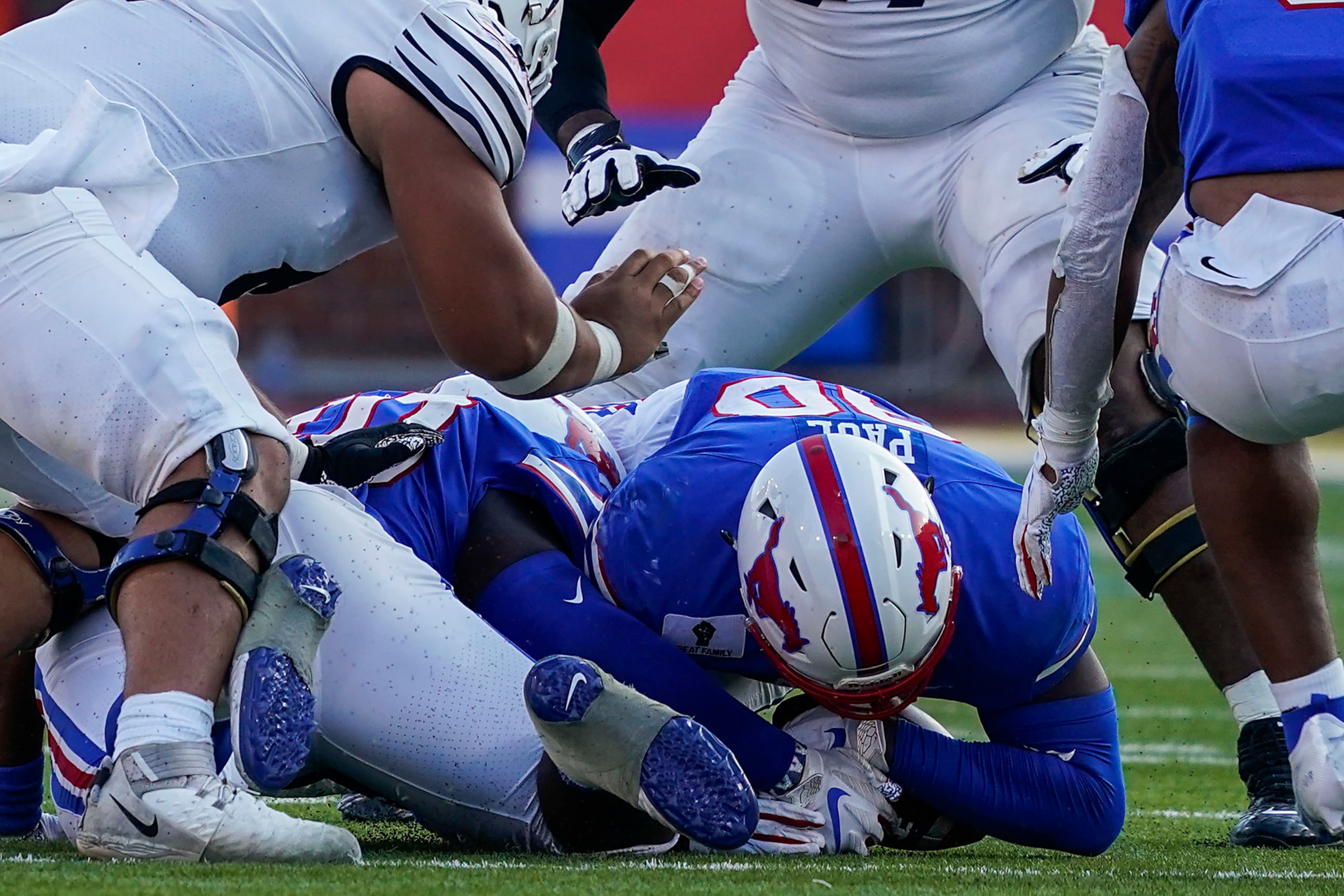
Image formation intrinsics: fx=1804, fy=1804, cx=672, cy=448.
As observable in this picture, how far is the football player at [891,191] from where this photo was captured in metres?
3.08

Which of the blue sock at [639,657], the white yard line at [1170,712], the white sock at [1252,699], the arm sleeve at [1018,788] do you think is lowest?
the white yard line at [1170,712]

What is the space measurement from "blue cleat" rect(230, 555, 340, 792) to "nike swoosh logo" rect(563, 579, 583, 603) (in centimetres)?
50

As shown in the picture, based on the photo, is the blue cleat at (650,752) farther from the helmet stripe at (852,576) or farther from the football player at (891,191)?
the football player at (891,191)

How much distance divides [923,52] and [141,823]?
2237 millimetres

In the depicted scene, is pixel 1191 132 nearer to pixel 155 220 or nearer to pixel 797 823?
pixel 797 823

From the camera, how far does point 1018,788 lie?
101 inches

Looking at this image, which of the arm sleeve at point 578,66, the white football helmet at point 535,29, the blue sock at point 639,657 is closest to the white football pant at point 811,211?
the arm sleeve at point 578,66

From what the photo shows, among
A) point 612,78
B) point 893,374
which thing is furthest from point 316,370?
point 893,374

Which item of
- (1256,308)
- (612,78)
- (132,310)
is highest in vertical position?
(132,310)

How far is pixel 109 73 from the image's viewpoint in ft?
7.94

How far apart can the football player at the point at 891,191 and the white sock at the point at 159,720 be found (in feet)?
5.44

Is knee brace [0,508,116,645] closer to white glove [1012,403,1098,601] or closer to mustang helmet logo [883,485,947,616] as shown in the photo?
mustang helmet logo [883,485,947,616]

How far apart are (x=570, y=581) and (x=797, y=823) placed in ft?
1.63

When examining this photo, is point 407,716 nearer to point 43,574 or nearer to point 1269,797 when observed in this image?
point 43,574
